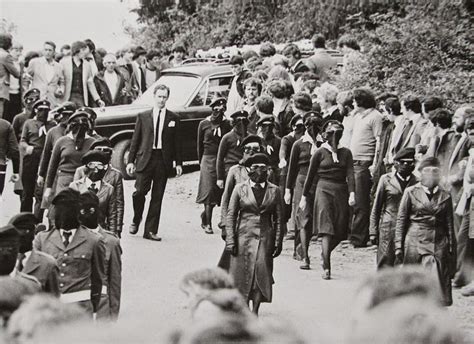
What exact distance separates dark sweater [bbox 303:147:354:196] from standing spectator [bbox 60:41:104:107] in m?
8.38

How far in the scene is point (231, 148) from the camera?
586 inches

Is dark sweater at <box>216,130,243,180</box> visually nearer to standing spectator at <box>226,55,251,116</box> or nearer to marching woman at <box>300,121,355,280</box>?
marching woman at <box>300,121,355,280</box>

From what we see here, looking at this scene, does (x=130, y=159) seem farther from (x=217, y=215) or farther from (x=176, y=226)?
(x=217, y=215)

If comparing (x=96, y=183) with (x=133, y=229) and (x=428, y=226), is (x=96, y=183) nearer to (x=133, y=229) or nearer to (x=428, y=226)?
(x=428, y=226)

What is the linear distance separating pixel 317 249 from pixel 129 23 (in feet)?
68.4

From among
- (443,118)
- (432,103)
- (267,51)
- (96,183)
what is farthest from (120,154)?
(96,183)

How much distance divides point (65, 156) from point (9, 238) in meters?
5.41

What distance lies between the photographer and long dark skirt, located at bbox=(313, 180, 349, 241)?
13070 mm

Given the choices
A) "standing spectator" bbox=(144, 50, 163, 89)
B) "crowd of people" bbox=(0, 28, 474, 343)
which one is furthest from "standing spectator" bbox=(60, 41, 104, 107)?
"crowd of people" bbox=(0, 28, 474, 343)

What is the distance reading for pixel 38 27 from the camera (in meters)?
42.4

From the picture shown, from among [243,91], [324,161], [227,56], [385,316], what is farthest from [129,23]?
[385,316]

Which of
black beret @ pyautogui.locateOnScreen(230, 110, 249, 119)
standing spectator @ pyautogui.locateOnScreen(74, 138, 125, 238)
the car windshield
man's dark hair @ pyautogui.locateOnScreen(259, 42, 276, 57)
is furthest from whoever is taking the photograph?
man's dark hair @ pyautogui.locateOnScreen(259, 42, 276, 57)

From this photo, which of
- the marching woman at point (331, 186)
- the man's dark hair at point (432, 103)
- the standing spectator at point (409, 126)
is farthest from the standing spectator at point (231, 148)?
the man's dark hair at point (432, 103)

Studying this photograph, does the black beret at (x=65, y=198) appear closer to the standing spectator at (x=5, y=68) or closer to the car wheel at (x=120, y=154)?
the car wheel at (x=120, y=154)
